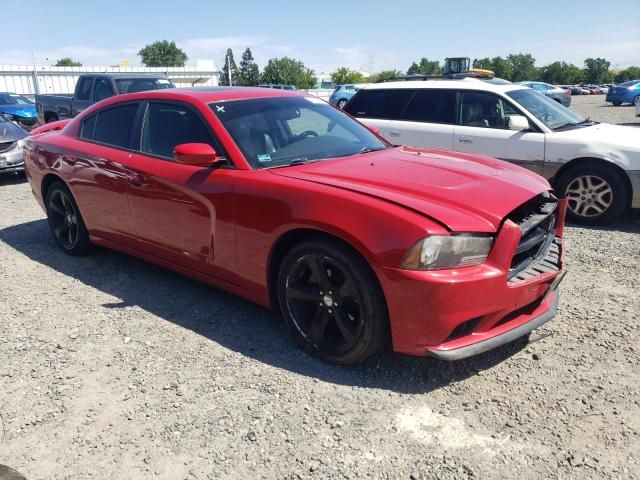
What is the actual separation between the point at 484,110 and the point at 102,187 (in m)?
4.71

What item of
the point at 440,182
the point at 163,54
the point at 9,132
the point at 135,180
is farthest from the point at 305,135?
the point at 163,54

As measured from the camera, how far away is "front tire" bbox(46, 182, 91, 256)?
517 cm

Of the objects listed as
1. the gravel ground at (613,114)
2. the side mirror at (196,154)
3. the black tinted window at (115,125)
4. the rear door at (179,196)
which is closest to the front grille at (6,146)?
the black tinted window at (115,125)

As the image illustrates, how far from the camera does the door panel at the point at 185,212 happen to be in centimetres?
361

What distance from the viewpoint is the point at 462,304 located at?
2740mm

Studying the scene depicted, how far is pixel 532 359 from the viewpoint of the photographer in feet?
10.8

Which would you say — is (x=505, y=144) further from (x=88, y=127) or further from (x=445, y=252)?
(x=88, y=127)

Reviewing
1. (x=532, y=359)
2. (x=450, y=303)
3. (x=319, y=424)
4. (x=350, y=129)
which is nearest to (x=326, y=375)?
(x=319, y=424)

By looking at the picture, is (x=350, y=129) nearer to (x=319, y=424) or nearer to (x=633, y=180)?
(x=319, y=424)

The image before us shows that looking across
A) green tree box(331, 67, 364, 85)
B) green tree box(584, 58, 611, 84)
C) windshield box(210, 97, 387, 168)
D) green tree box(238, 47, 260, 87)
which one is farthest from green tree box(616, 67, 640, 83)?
windshield box(210, 97, 387, 168)

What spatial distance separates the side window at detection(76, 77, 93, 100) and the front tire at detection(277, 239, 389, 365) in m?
10.6

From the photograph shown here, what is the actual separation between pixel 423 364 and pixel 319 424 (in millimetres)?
827

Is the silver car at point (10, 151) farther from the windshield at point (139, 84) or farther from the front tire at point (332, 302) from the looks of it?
the front tire at point (332, 302)

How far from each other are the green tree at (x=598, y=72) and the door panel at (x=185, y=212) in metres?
106
